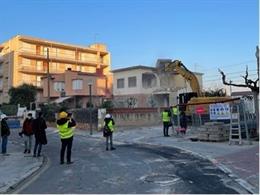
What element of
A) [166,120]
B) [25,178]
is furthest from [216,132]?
[25,178]

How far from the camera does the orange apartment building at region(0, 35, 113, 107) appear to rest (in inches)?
2502

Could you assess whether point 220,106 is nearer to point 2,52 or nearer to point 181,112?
point 181,112

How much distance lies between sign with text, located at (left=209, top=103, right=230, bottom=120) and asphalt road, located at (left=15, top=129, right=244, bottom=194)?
207 inches

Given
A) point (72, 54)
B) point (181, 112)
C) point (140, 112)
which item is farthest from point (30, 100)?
point (181, 112)

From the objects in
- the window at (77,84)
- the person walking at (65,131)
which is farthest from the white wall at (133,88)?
the person walking at (65,131)

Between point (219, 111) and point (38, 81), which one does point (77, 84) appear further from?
point (219, 111)

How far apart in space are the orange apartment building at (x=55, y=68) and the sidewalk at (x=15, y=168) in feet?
149

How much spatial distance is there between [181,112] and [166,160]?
11203mm

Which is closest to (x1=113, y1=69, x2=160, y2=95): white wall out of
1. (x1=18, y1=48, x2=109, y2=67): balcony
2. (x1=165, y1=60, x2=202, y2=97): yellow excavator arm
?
(x1=18, y1=48, x2=109, y2=67): balcony

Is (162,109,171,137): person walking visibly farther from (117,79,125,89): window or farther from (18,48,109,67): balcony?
(18,48,109,67): balcony

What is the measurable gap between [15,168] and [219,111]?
1087 cm

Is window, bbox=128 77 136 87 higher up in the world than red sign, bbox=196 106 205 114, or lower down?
higher up

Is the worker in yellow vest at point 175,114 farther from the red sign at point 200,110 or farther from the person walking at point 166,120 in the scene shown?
the red sign at point 200,110

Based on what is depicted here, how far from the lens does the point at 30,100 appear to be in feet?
203
